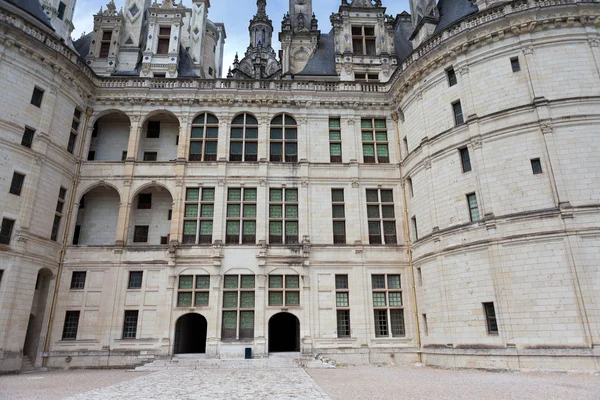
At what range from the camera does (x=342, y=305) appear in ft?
71.1

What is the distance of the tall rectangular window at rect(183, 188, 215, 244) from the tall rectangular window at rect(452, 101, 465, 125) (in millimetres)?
14117

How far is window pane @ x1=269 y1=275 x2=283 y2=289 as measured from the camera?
21797mm

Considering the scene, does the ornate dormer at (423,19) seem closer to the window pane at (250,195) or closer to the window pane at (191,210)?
the window pane at (250,195)

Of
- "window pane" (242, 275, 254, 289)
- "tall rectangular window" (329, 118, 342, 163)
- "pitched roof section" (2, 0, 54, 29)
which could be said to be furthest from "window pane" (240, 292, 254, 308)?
"pitched roof section" (2, 0, 54, 29)

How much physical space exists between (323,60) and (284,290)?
1668 centimetres

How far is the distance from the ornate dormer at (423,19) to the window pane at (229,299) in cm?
1860

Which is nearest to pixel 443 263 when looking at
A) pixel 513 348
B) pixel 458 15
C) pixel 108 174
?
pixel 513 348

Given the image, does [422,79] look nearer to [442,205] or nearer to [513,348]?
[442,205]

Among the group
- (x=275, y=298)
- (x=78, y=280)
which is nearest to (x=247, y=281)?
(x=275, y=298)

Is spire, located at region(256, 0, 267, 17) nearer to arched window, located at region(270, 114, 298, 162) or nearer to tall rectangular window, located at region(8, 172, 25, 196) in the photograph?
arched window, located at region(270, 114, 298, 162)

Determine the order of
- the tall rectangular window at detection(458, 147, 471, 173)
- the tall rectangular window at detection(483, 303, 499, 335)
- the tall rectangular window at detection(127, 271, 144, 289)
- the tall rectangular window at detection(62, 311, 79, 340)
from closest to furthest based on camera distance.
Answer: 1. the tall rectangular window at detection(483, 303, 499, 335)
2. the tall rectangular window at detection(458, 147, 471, 173)
3. the tall rectangular window at detection(62, 311, 79, 340)
4. the tall rectangular window at detection(127, 271, 144, 289)

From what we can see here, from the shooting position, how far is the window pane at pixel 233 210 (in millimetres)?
23203

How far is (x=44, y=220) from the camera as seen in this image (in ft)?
65.8

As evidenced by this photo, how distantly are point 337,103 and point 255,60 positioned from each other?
3860 cm
